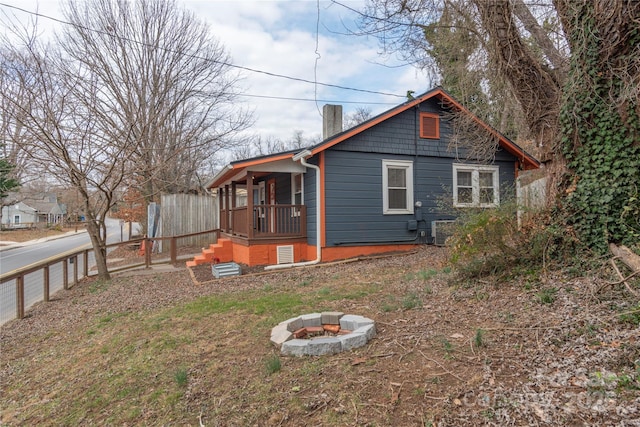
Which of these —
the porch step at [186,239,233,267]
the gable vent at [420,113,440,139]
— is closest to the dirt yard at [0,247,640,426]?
the porch step at [186,239,233,267]

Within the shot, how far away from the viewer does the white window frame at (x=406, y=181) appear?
9.85 metres

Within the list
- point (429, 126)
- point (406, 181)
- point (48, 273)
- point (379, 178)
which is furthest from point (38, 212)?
point (429, 126)

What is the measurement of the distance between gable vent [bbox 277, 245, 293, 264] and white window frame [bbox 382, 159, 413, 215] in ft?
9.04

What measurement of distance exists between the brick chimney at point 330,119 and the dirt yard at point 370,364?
649 centimetres

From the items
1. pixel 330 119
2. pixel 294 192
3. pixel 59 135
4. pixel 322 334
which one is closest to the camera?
pixel 322 334

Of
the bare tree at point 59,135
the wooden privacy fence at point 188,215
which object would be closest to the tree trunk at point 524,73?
the bare tree at point 59,135

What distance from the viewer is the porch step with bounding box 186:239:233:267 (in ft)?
34.6

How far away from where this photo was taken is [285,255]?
9586 millimetres

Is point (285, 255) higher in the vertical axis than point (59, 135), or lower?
lower

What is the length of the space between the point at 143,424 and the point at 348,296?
10.4ft

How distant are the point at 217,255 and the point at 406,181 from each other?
5878 millimetres

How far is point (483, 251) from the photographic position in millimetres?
4500

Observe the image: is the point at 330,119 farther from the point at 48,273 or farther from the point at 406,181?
the point at 48,273

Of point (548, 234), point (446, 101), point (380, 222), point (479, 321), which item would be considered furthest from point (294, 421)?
point (446, 101)
